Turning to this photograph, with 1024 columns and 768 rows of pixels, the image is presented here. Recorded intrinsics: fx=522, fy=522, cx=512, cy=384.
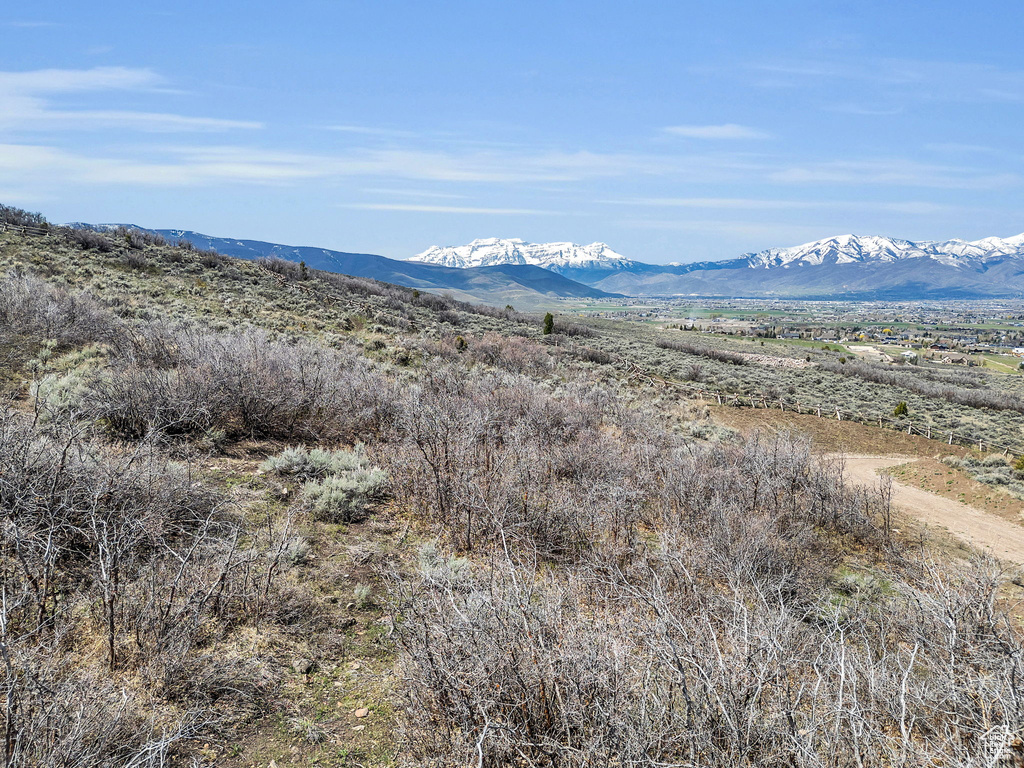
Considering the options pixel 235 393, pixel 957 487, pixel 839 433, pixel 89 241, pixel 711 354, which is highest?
pixel 89 241

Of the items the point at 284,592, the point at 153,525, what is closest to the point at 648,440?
the point at 284,592

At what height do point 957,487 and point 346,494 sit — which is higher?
point 346,494

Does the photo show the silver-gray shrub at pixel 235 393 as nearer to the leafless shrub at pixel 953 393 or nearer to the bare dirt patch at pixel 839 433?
the bare dirt patch at pixel 839 433

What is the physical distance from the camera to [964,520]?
13.7m

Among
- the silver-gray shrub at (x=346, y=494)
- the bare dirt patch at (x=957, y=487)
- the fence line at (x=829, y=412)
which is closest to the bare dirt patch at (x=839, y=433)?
the fence line at (x=829, y=412)

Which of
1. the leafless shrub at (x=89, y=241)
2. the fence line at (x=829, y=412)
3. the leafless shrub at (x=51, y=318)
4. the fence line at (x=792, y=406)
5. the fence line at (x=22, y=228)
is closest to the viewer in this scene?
the leafless shrub at (x=51, y=318)

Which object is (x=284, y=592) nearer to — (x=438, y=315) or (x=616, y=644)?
(x=616, y=644)

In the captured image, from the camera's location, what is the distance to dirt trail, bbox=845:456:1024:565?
39.4ft

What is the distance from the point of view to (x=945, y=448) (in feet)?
69.4

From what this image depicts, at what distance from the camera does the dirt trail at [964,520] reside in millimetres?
12008

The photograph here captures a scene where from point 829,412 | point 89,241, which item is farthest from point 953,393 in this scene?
point 89,241

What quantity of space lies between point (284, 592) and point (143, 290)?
77.6ft

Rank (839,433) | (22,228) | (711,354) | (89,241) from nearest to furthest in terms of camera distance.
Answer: (839,433)
(22,228)
(89,241)
(711,354)

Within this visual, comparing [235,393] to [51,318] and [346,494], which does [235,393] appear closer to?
[346,494]
